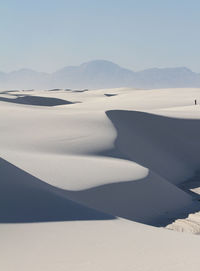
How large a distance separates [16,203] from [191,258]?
2738 mm

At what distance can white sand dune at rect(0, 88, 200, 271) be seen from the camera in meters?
5.57

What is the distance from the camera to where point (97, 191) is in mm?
10414

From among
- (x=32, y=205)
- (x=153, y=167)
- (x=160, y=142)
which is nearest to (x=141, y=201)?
(x=32, y=205)

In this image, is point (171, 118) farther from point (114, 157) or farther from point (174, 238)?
point (174, 238)

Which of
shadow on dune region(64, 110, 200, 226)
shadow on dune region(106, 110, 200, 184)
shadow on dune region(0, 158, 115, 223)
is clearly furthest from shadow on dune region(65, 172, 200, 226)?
shadow on dune region(106, 110, 200, 184)

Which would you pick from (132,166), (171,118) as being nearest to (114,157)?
(132,166)

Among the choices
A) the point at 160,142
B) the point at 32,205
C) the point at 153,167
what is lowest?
the point at 32,205

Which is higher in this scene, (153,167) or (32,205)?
(153,167)

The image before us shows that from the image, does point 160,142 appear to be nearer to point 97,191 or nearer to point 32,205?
point 97,191

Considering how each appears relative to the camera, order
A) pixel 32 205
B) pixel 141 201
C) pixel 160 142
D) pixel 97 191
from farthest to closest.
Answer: pixel 160 142
pixel 141 201
pixel 97 191
pixel 32 205

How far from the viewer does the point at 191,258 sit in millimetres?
5504

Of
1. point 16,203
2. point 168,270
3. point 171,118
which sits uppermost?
point 171,118

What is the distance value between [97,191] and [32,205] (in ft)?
10.7

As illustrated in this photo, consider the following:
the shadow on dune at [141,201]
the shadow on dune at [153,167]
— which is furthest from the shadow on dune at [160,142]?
the shadow on dune at [141,201]
